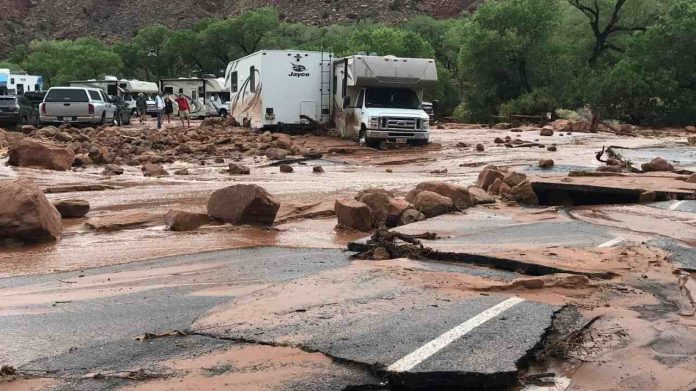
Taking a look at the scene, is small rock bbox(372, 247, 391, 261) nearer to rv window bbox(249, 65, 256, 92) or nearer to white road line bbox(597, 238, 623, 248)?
white road line bbox(597, 238, 623, 248)

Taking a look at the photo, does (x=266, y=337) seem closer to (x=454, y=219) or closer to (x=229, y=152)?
(x=454, y=219)

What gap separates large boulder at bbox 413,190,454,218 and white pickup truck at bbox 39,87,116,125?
2347cm

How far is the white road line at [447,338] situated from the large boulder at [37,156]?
13916 mm

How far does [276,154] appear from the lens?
797 inches

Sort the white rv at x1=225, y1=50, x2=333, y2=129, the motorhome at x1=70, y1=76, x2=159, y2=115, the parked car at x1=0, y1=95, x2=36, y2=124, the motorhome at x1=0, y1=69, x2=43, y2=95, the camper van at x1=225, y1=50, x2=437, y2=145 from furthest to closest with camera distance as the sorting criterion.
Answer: the motorhome at x1=0, y1=69, x2=43, y2=95
the motorhome at x1=70, y1=76, x2=159, y2=115
the parked car at x1=0, y1=95, x2=36, y2=124
the white rv at x1=225, y1=50, x2=333, y2=129
the camper van at x1=225, y1=50, x2=437, y2=145

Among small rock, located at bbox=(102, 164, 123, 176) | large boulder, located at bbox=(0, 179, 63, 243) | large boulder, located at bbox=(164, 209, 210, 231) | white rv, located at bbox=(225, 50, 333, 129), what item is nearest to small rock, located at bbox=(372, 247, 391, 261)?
large boulder, located at bbox=(164, 209, 210, 231)

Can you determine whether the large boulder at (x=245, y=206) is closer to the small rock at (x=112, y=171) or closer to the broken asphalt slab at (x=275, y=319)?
the broken asphalt slab at (x=275, y=319)

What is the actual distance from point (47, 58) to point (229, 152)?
75850 millimetres

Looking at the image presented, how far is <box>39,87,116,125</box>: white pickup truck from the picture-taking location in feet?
97.0

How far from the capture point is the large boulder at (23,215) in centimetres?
832

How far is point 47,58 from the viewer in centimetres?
8869

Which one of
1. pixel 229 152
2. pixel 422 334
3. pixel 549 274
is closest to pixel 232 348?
pixel 422 334

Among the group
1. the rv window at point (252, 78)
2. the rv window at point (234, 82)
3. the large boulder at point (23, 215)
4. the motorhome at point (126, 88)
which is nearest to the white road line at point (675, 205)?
the large boulder at point (23, 215)

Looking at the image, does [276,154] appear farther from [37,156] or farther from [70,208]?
[70,208]
